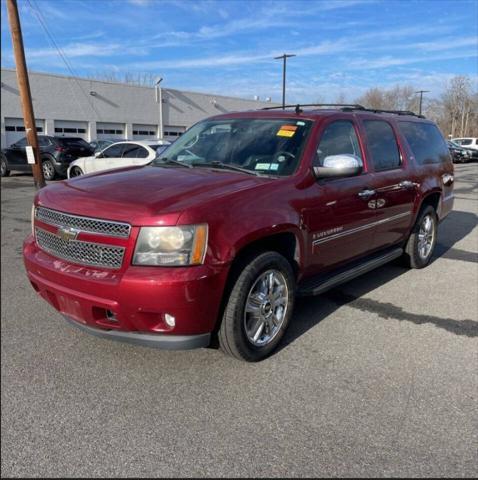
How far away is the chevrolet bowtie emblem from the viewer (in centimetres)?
317

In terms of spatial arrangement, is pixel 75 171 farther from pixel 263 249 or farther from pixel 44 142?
pixel 263 249

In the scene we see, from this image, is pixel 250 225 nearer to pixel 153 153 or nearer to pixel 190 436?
pixel 190 436

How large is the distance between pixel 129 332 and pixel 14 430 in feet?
2.76

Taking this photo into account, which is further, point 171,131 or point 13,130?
point 171,131

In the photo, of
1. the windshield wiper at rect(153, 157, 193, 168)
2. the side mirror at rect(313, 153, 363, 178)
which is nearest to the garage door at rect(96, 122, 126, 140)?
the windshield wiper at rect(153, 157, 193, 168)

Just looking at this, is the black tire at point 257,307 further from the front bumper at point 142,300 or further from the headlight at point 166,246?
the headlight at point 166,246

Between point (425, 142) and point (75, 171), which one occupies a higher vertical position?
point (425, 142)

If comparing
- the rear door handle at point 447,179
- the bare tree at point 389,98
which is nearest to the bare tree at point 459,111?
the bare tree at point 389,98

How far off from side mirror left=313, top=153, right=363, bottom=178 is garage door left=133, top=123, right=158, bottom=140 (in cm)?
3708

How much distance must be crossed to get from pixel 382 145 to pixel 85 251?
346cm

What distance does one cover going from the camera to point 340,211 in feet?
13.9

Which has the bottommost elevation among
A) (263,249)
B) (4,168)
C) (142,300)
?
(4,168)

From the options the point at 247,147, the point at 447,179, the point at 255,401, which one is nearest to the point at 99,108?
the point at 447,179

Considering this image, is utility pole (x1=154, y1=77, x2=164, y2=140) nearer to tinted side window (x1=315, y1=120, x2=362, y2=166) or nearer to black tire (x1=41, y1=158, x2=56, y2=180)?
black tire (x1=41, y1=158, x2=56, y2=180)
